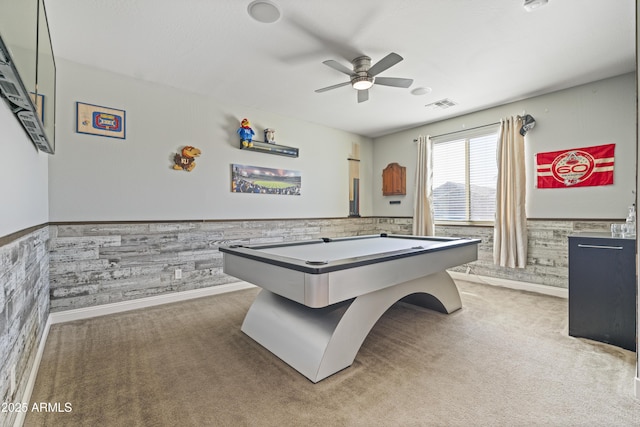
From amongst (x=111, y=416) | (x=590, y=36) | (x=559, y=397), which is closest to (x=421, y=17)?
(x=590, y=36)

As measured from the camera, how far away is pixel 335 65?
105 inches

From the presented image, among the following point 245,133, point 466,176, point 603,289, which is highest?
point 245,133

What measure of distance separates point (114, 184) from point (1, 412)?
2551 millimetres

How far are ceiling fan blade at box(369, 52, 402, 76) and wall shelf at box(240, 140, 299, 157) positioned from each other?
6.64 ft

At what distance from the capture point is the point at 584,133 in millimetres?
3566

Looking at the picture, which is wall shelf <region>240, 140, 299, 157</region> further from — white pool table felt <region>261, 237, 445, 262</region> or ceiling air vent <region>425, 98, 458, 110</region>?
ceiling air vent <region>425, 98, 458, 110</region>

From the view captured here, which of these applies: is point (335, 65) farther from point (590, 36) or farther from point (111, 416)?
point (111, 416)

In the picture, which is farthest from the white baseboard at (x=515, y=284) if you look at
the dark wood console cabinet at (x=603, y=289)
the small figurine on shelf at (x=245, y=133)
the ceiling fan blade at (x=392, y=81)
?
the small figurine on shelf at (x=245, y=133)

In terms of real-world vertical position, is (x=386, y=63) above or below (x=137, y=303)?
above

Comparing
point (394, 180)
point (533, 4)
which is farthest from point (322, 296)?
point (394, 180)

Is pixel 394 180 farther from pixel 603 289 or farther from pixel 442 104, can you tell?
pixel 603 289

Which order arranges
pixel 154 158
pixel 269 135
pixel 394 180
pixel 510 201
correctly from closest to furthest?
pixel 154 158
pixel 510 201
pixel 269 135
pixel 394 180

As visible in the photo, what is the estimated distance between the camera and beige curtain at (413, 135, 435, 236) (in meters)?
5.07

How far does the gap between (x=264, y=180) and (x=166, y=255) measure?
5.58ft
